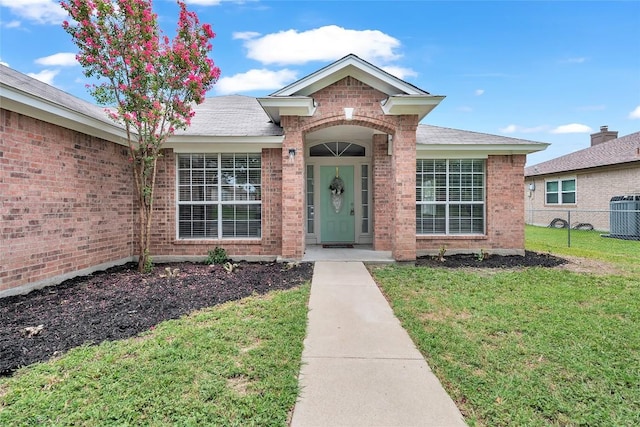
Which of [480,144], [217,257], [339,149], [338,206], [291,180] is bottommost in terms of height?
[217,257]

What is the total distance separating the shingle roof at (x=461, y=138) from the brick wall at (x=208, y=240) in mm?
4186

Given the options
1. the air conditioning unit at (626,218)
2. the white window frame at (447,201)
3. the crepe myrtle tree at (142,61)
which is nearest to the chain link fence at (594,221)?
the air conditioning unit at (626,218)

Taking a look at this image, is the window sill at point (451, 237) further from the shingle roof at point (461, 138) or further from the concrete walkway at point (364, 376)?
the concrete walkway at point (364, 376)

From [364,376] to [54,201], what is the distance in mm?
6268

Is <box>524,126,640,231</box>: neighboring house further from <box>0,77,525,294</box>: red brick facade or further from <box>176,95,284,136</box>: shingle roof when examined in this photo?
<box>176,95,284,136</box>: shingle roof

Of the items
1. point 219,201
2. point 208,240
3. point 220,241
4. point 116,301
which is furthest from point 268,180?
point 116,301

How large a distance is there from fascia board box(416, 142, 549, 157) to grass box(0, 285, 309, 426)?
268 inches

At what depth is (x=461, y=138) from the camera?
9672 mm

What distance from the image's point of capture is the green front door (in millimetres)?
10773

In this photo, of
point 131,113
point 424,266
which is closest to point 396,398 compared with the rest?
point 424,266

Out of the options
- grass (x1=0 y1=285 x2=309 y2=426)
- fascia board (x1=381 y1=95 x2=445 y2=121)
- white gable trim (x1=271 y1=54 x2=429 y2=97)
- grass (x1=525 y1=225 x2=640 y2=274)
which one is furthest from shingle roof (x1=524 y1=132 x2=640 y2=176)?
grass (x1=0 y1=285 x2=309 y2=426)

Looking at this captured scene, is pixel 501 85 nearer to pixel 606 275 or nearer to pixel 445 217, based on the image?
pixel 445 217

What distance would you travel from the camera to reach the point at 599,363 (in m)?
3.31

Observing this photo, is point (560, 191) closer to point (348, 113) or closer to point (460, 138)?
point (460, 138)
